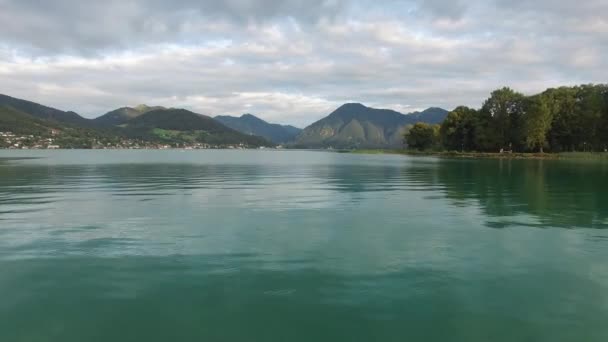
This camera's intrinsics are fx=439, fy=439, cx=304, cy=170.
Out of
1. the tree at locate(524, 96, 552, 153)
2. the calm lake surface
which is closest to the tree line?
the tree at locate(524, 96, 552, 153)

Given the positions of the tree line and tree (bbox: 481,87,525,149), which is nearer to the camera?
the tree line

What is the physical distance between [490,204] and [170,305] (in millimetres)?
33560

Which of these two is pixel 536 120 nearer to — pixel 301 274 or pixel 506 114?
pixel 506 114

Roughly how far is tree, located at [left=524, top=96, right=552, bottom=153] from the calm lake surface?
137 m

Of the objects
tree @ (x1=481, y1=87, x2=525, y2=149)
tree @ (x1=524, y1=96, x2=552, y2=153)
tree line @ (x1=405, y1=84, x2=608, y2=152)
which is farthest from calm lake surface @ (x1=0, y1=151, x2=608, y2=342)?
tree @ (x1=481, y1=87, x2=525, y2=149)

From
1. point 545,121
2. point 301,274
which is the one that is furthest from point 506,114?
point 301,274

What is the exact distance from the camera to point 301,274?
18.1m

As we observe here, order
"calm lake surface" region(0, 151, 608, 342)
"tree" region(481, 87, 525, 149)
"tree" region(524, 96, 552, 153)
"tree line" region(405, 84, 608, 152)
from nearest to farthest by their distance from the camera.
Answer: "calm lake surface" region(0, 151, 608, 342)
"tree" region(524, 96, 552, 153)
"tree line" region(405, 84, 608, 152)
"tree" region(481, 87, 525, 149)

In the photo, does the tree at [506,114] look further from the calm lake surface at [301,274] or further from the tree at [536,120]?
the calm lake surface at [301,274]

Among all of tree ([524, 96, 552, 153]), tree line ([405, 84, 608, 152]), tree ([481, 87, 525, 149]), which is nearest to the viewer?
tree ([524, 96, 552, 153])

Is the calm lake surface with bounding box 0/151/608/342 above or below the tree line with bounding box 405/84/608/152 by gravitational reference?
below

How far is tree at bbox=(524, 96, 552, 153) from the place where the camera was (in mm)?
157875

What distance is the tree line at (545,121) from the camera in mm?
160375

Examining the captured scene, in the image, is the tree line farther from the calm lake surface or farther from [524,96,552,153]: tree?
the calm lake surface
